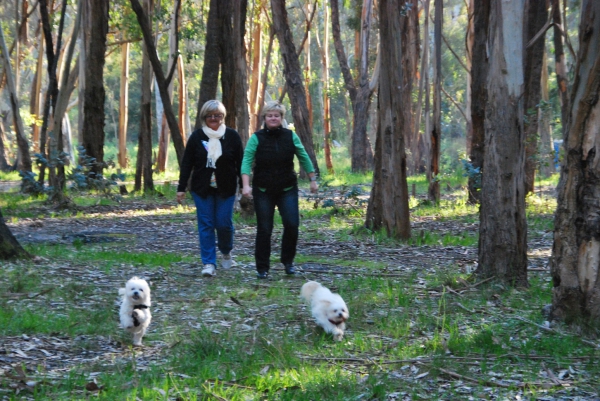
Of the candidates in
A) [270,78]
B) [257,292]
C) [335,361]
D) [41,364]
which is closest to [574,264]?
[335,361]

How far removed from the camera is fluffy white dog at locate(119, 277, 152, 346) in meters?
6.22

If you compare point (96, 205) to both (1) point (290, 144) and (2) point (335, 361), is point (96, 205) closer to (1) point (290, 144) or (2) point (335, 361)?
(1) point (290, 144)

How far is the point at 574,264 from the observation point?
6.42 metres

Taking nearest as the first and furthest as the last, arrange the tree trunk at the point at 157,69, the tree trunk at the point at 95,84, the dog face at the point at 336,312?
the dog face at the point at 336,312 → the tree trunk at the point at 157,69 → the tree trunk at the point at 95,84

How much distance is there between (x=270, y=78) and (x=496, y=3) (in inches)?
1766

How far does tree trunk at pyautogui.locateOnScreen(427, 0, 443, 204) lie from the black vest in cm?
746

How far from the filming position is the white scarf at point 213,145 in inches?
372

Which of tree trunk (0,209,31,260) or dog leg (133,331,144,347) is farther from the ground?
tree trunk (0,209,31,260)

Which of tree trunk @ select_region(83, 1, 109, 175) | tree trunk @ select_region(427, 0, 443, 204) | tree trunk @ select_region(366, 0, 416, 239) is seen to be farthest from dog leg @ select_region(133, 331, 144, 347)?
tree trunk @ select_region(83, 1, 109, 175)

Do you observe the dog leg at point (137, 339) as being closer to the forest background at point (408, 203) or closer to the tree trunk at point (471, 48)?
the forest background at point (408, 203)

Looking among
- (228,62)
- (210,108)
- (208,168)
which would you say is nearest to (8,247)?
(208,168)

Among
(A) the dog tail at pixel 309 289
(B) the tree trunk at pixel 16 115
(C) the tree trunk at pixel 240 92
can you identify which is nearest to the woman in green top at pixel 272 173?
(A) the dog tail at pixel 309 289

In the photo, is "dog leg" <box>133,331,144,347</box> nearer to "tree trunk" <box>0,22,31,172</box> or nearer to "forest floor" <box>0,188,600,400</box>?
"forest floor" <box>0,188,600,400</box>

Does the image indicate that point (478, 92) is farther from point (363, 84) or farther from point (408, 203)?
point (363, 84)
